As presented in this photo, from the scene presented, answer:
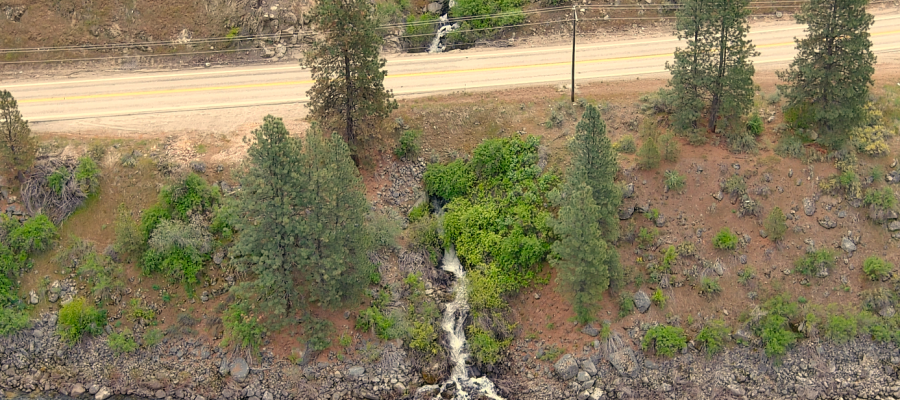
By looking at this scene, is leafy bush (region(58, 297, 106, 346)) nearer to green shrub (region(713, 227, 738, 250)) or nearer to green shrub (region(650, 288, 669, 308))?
green shrub (region(650, 288, 669, 308))

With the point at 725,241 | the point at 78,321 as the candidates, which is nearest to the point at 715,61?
the point at 725,241

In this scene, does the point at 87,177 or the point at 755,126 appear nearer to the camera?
the point at 87,177

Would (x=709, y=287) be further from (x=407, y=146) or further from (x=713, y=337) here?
(x=407, y=146)

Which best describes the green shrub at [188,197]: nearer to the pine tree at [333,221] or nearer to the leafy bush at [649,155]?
the pine tree at [333,221]

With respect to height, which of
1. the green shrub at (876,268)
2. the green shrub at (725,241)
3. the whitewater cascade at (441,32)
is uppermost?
the whitewater cascade at (441,32)

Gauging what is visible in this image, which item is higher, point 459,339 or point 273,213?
point 273,213

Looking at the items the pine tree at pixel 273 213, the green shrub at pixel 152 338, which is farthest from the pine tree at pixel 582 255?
the green shrub at pixel 152 338
